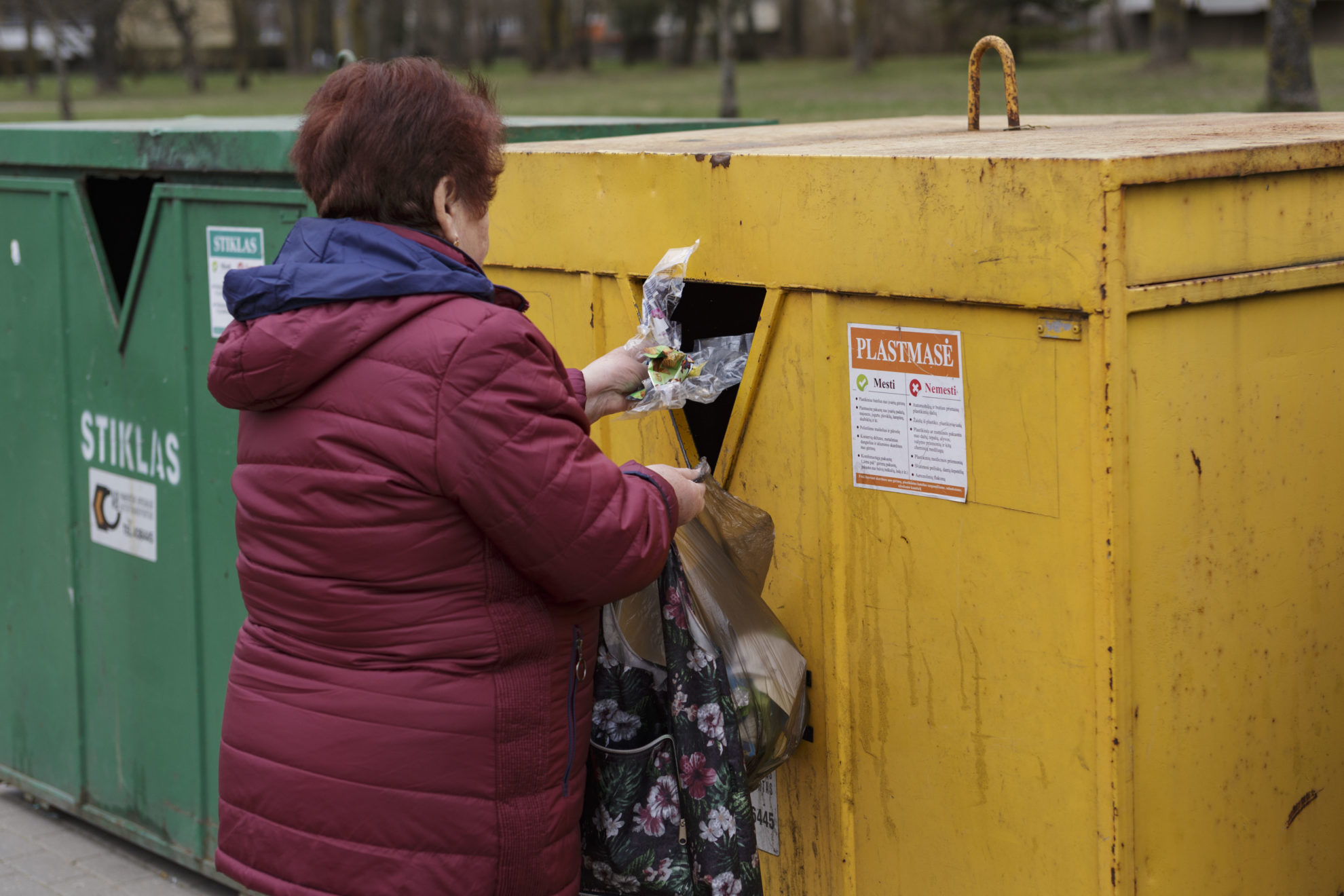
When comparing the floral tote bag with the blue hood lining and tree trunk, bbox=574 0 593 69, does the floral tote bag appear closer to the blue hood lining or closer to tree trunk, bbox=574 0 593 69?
the blue hood lining

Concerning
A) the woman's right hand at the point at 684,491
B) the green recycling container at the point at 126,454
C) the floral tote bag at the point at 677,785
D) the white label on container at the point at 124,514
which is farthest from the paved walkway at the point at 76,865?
the woman's right hand at the point at 684,491

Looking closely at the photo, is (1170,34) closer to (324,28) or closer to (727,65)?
(727,65)

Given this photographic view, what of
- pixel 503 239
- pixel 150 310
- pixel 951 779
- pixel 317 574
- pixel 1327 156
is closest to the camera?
pixel 317 574

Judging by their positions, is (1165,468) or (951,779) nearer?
(1165,468)

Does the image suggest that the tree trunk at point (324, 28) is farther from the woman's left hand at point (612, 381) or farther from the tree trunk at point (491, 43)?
the woman's left hand at point (612, 381)

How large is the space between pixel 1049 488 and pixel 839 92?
22.0 metres

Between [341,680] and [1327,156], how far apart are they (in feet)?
5.08

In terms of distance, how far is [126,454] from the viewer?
3.74 m

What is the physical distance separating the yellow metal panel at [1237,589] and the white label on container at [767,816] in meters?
0.69

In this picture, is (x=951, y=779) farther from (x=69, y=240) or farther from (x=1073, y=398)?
(x=69, y=240)

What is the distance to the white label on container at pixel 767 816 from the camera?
248 cm

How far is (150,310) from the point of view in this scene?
361 centimetres

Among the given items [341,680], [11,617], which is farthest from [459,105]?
[11,617]

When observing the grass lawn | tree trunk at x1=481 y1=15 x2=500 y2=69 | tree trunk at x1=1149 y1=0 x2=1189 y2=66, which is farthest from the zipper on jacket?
tree trunk at x1=481 y1=15 x2=500 y2=69
